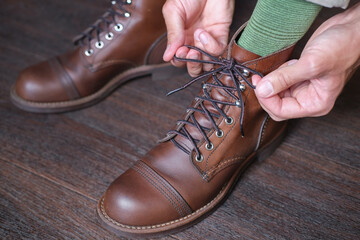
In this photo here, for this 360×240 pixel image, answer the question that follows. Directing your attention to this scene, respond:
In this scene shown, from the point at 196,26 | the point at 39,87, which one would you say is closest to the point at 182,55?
the point at 196,26

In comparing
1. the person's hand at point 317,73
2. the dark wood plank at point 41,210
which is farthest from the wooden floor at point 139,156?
the person's hand at point 317,73

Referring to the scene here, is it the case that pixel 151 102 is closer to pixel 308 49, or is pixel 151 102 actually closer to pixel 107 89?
pixel 107 89

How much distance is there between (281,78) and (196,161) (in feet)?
0.91

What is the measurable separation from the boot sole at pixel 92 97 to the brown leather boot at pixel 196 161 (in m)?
0.44

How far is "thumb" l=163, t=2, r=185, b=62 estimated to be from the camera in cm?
96

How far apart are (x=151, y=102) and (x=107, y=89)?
172 mm

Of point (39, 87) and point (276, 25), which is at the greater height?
point (276, 25)

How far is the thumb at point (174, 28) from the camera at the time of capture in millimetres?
959

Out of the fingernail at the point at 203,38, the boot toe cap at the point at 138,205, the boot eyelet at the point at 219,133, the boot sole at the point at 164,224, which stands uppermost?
the fingernail at the point at 203,38

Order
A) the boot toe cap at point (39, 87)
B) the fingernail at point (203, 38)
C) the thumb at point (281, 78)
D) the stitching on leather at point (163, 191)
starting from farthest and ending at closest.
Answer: the boot toe cap at point (39, 87)
the fingernail at point (203, 38)
the stitching on leather at point (163, 191)
the thumb at point (281, 78)

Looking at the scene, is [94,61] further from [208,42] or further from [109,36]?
[208,42]

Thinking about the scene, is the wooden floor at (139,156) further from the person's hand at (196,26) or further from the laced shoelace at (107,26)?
the laced shoelace at (107,26)

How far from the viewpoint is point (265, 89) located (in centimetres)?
75

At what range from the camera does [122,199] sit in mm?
804
